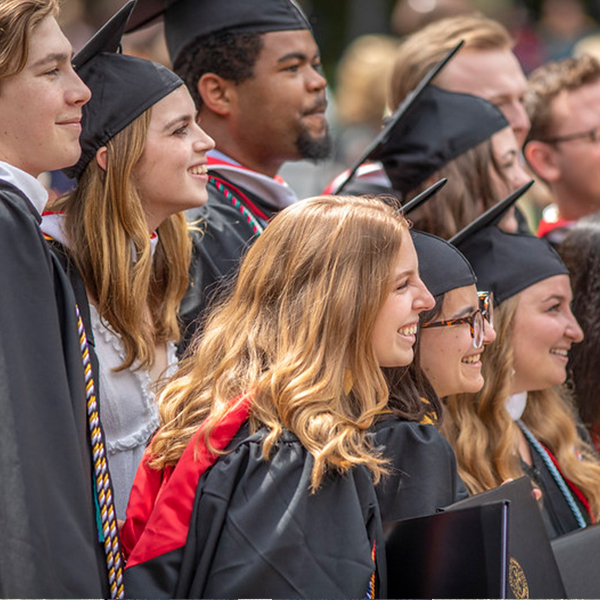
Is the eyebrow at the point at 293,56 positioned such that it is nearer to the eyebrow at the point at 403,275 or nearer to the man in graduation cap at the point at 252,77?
the man in graduation cap at the point at 252,77

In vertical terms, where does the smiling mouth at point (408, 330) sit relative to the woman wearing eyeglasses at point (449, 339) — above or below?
above

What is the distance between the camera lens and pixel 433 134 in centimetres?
443

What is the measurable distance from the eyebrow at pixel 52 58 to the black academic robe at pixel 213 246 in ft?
2.82

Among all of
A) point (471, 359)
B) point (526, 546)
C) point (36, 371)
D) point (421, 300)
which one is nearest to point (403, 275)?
point (421, 300)

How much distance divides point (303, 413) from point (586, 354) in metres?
2.17

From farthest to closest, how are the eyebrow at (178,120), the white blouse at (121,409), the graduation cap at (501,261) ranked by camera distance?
the graduation cap at (501,261)
the eyebrow at (178,120)
the white blouse at (121,409)

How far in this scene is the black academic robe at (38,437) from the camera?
2.24 metres

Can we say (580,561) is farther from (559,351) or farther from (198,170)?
(198,170)

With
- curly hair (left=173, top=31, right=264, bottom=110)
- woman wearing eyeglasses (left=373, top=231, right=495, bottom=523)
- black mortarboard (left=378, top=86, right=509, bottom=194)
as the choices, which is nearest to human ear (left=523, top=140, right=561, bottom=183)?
black mortarboard (left=378, top=86, right=509, bottom=194)

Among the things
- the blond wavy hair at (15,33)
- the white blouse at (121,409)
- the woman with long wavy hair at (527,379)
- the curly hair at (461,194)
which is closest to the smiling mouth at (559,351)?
the woman with long wavy hair at (527,379)

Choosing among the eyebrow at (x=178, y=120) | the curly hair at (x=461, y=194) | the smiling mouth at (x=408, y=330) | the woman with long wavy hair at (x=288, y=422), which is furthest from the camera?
the curly hair at (x=461, y=194)

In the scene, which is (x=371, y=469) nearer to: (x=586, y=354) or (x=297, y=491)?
(x=297, y=491)

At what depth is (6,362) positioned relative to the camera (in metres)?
2.29

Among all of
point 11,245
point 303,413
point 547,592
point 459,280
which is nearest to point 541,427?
point 459,280
